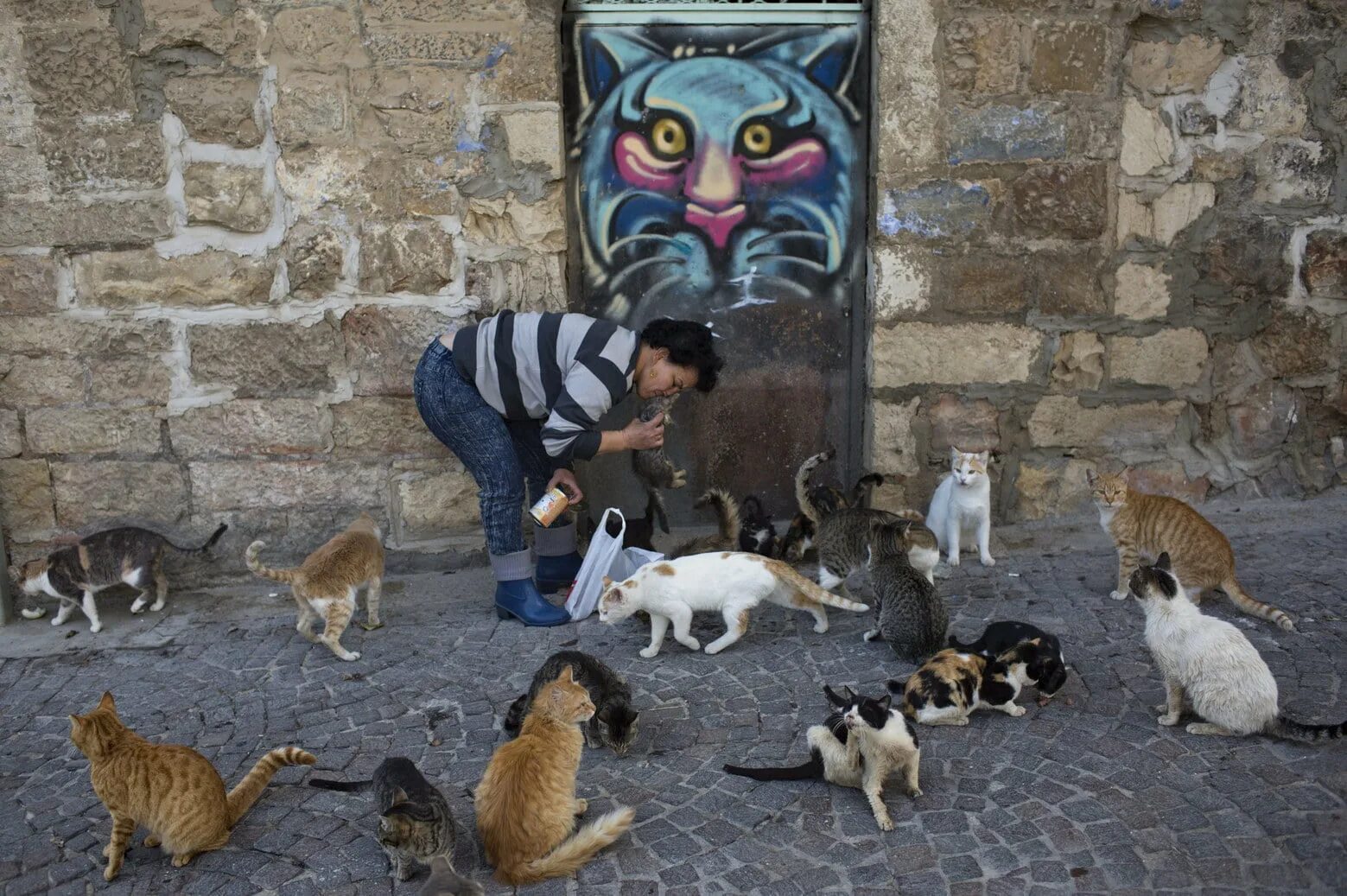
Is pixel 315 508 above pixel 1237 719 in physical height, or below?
above

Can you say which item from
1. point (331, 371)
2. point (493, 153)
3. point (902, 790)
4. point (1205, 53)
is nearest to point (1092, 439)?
point (1205, 53)

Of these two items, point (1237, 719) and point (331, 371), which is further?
point (331, 371)

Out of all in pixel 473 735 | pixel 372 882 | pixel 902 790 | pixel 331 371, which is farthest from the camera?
pixel 331 371

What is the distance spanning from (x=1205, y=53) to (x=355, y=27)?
4.14 metres

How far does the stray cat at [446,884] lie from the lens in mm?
2895

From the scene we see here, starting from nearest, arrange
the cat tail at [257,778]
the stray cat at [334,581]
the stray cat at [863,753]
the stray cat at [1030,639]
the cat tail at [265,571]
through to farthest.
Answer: the stray cat at [863,753] < the cat tail at [257,778] < the stray cat at [1030,639] < the cat tail at [265,571] < the stray cat at [334,581]

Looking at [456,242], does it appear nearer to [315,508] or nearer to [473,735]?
[315,508]

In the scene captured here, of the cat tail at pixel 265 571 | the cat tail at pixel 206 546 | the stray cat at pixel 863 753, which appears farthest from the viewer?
the cat tail at pixel 206 546

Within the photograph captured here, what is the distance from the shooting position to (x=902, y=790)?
3.63 metres

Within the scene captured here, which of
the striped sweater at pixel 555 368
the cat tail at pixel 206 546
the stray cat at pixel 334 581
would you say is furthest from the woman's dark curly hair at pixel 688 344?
the cat tail at pixel 206 546

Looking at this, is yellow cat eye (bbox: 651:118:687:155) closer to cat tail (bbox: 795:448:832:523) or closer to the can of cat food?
cat tail (bbox: 795:448:832:523)

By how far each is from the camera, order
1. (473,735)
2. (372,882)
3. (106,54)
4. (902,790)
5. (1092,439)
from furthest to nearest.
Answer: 1. (1092,439)
2. (106,54)
3. (473,735)
4. (902,790)
5. (372,882)

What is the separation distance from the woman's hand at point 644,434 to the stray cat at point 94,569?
92.0 inches

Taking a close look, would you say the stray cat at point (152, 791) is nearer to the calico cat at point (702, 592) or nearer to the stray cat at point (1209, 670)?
the calico cat at point (702, 592)
